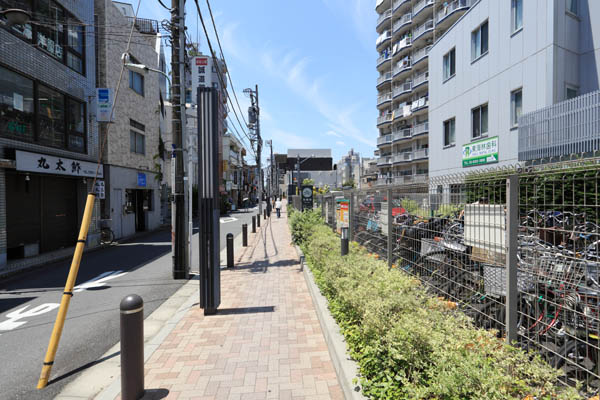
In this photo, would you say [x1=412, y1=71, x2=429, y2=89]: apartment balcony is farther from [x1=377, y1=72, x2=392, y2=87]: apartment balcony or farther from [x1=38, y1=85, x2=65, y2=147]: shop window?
[x1=38, y1=85, x2=65, y2=147]: shop window

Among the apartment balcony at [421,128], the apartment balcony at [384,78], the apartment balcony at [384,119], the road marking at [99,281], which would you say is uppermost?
the apartment balcony at [384,78]

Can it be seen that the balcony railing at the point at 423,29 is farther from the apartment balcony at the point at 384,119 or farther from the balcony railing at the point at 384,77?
the apartment balcony at the point at 384,119

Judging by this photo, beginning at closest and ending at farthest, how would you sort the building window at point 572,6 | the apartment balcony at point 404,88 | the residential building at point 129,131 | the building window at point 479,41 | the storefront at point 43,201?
the storefront at point 43,201
the building window at point 572,6
the building window at point 479,41
the residential building at point 129,131
the apartment balcony at point 404,88

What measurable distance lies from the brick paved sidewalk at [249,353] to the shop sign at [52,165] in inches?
301

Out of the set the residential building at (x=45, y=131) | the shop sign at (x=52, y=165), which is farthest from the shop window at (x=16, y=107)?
the shop sign at (x=52, y=165)

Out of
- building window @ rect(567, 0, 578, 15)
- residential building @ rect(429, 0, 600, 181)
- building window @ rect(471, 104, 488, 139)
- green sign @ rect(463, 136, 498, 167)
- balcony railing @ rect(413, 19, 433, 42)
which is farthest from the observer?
balcony railing @ rect(413, 19, 433, 42)

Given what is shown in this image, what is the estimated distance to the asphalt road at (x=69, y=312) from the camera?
3.91 metres

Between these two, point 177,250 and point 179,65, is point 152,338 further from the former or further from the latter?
point 179,65

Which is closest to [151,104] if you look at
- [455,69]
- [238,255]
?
[238,255]

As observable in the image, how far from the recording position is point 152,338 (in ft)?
15.5

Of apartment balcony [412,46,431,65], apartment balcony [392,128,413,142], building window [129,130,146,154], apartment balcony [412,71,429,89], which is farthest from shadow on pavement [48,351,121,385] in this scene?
apartment balcony [412,46,431,65]

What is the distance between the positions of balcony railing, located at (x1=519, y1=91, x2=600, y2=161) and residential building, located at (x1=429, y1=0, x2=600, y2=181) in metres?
0.79

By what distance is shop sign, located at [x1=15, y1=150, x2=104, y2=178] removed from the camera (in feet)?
35.7

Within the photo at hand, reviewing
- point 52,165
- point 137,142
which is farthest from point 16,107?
point 137,142
